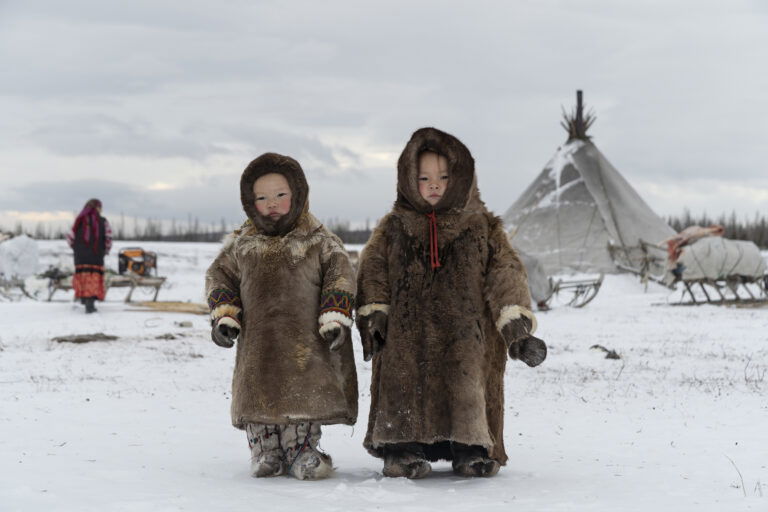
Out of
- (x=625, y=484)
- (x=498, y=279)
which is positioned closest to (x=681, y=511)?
(x=625, y=484)

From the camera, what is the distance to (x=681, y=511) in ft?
10.6

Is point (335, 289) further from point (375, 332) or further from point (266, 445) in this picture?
point (266, 445)

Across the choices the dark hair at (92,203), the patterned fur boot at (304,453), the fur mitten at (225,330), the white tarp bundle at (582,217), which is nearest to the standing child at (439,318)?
the patterned fur boot at (304,453)

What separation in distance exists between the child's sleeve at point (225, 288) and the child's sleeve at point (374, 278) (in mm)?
614

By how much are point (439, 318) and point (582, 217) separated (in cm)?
2204

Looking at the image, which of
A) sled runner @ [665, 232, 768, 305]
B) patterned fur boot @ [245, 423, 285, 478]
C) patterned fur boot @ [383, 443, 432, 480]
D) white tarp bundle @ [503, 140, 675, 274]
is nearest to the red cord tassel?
patterned fur boot @ [383, 443, 432, 480]

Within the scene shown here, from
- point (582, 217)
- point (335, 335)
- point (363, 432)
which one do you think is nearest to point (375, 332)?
point (335, 335)

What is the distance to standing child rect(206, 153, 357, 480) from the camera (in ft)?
12.5

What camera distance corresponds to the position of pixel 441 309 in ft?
12.9

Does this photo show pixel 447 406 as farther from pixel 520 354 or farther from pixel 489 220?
pixel 489 220

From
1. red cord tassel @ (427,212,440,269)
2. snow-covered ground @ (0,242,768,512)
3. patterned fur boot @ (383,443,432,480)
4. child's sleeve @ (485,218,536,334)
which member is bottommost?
snow-covered ground @ (0,242,768,512)

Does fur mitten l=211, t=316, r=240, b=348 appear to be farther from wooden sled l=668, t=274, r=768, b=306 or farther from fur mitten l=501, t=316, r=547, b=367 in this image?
wooden sled l=668, t=274, r=768, b=306

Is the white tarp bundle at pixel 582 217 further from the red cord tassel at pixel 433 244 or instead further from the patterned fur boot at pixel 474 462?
the patterned fur boot at pixel 474 462

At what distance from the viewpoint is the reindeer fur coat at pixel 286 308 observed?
3.81m
